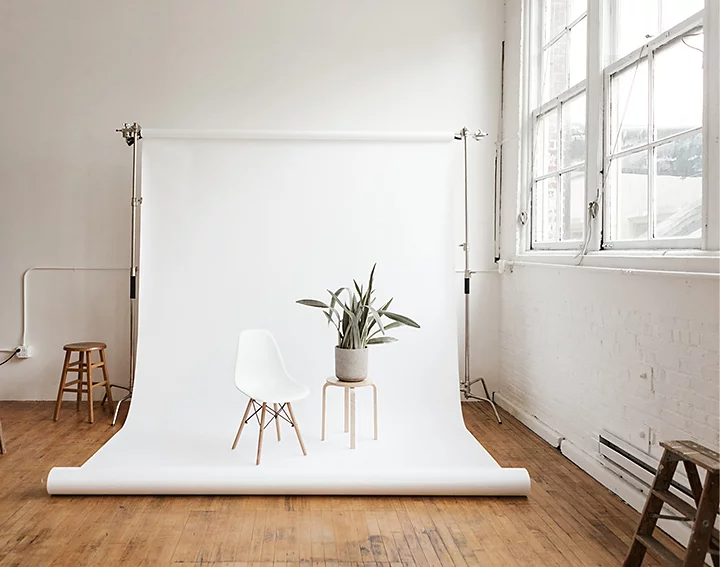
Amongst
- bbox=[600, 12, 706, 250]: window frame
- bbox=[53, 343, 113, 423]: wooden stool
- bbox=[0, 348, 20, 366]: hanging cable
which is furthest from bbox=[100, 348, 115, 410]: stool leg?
bbox=[600, 12, 706, 250]: window frame

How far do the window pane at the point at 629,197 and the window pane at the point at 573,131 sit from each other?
49 centimetres

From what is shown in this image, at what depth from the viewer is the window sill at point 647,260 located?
2438 millimetres

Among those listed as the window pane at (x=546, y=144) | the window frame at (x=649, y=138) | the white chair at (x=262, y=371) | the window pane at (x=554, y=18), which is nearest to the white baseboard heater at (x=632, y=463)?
the window frame at (x=649, y=138)

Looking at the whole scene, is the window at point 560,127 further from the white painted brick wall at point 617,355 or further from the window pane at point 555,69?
the white painted brick wall at point 617,355

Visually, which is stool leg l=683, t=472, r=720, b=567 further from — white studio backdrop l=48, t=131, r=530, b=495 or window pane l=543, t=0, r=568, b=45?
window pane l=543, t=0, r=568, b=45

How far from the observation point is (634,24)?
317 cm

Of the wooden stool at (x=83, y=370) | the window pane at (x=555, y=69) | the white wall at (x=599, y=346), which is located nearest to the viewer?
the white wall at (x=599, y=346)

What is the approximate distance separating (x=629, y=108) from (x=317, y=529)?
7.81ft

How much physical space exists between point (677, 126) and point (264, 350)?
7.74ft

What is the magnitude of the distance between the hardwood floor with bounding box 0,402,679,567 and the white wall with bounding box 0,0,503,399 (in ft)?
5.88

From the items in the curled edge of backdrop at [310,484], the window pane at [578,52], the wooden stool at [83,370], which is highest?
the window pane at [578,52]

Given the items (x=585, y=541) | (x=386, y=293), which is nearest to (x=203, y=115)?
(x=386, y=293)

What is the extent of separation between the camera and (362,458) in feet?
11.3

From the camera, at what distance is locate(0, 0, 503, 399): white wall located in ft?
15.6
